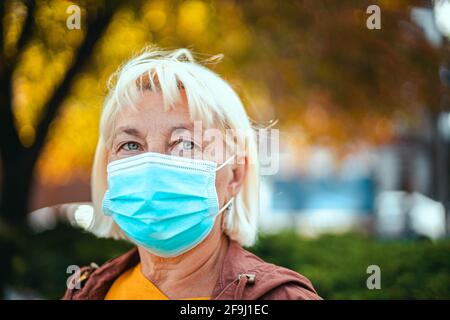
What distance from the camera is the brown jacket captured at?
2.01 metres

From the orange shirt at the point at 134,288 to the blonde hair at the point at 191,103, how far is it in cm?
30

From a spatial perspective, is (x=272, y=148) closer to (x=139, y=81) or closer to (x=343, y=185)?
(x=139, y=81)

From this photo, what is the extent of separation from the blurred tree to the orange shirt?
2.57m

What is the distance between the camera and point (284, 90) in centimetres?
661

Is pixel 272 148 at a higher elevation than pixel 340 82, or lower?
lower

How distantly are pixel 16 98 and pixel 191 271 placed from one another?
481 cm

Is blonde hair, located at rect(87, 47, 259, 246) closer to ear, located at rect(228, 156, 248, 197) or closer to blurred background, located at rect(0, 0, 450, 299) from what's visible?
ear, located at rect(228, 156, 248, 197)

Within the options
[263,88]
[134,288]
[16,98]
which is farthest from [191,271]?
[16,98]

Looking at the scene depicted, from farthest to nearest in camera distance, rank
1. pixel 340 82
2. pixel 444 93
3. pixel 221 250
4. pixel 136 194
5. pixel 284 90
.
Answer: pixel 284 90, pixel 340 82, pixel 444 93, pixel 221 250, pixel 136 194

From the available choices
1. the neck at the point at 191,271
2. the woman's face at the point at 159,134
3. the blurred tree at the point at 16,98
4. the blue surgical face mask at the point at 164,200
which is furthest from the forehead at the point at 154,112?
the blurred tree at the point at 16,98

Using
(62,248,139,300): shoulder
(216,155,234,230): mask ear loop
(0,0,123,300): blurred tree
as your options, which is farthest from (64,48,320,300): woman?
(0,0,123,300): blurred tree

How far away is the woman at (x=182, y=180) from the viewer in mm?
2119
